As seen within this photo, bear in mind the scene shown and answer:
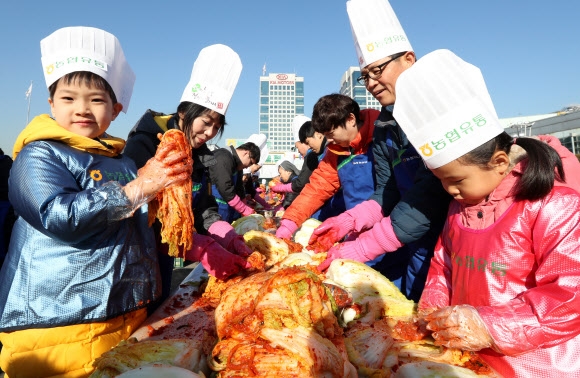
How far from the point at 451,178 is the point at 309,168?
20.6ft

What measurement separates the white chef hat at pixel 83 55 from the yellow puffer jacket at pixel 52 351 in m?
1.40

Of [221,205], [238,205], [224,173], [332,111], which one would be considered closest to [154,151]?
[332,111]

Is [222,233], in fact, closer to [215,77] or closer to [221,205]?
[215,77]

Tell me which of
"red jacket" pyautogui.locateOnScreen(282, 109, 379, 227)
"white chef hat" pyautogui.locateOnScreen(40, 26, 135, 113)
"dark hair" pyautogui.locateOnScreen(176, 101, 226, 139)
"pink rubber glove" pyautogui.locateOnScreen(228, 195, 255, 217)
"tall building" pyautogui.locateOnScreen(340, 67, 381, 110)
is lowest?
"pink rubber glove" pyautogui.locateOnScreen(228, 195, 255, 217)

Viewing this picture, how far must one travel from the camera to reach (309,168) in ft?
26.7

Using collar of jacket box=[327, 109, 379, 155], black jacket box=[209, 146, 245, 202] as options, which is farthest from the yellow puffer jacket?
black jacket box=[209, 146, 245, 202]

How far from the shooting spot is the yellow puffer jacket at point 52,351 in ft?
5.65

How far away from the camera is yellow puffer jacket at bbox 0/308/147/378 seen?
1724 mm

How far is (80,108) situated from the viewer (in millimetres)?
1983

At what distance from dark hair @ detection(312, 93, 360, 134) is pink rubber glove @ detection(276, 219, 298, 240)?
1277 millimetres

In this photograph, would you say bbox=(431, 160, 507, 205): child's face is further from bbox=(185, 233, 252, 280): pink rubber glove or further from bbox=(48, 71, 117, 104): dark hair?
bbox=(48, 71, 117, 104): dark hair

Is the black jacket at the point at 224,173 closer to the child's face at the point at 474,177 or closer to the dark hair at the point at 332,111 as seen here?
the dark hair at the point at 332,111

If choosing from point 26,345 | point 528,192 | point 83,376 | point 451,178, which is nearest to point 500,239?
point 528,192

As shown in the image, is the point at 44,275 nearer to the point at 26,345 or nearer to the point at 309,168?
the point at 26,345
